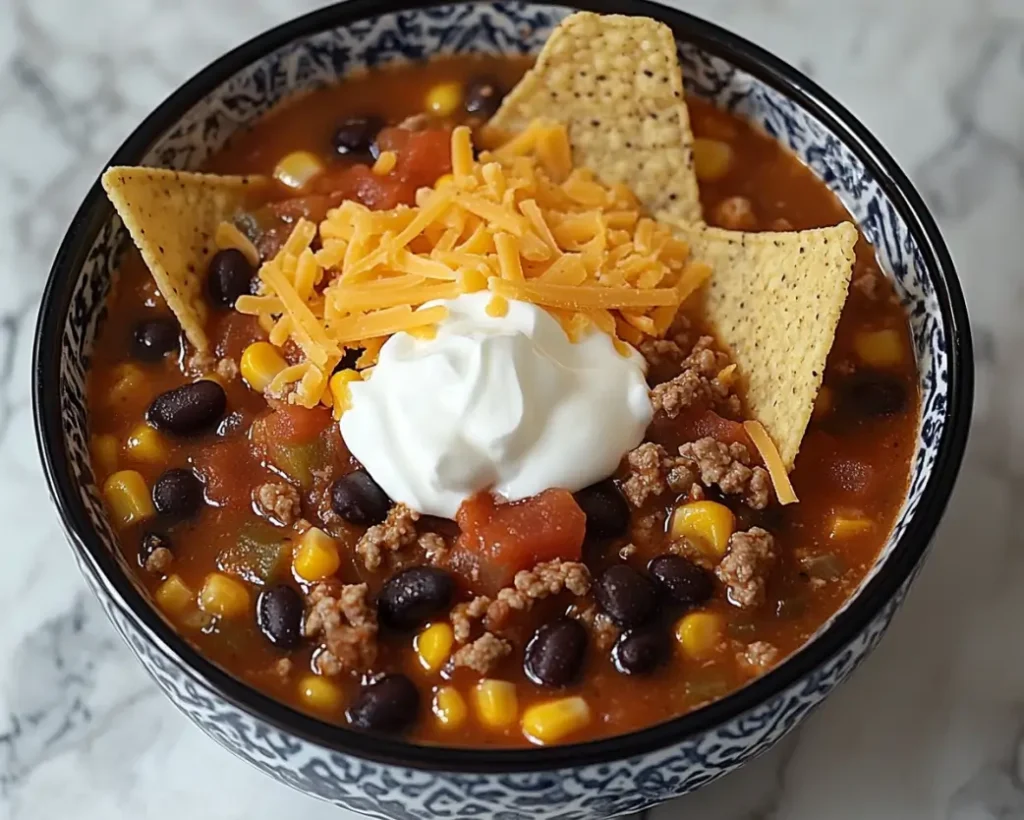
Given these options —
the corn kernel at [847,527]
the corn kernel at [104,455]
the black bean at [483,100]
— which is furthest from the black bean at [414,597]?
the black bean at [483,100]

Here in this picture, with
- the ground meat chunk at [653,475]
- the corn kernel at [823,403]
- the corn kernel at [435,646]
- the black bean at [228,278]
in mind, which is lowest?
the corn kernel at [435,646]

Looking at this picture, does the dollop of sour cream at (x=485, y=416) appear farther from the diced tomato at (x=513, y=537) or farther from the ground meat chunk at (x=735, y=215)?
the ground meat chunk at (x=735, y=215)

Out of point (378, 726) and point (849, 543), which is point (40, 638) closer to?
point (378, 726)

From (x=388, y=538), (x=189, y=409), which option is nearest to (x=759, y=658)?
(x=388, y=538)

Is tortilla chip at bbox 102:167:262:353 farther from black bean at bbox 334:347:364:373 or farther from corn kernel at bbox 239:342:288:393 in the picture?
black bean at bbox 334:347:364:373

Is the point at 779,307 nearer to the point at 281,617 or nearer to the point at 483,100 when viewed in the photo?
the point at 483,100

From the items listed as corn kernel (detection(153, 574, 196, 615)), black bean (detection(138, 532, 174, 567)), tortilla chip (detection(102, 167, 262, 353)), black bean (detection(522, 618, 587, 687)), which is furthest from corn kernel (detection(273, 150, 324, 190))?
black bean (detection(522, 618, 587, 687))
